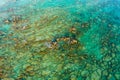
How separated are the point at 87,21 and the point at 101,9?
3.21 metres

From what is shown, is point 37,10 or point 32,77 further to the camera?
point 37,10

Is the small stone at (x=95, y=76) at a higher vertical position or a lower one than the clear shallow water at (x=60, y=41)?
lower

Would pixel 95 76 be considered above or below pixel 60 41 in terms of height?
below

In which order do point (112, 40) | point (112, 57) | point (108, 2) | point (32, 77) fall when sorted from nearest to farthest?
1. point (32, 77)
2. point (112, 57)
3. point (112, 40)
4. point (108, 2)

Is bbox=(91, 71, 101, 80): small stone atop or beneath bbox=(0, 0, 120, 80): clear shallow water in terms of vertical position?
beneath

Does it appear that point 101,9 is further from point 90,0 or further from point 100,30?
point 100,30

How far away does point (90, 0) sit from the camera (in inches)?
856

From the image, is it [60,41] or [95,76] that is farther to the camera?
[60,41]

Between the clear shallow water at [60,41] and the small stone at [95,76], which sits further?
the clear shallow water at [60,41]

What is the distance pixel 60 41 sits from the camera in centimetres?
1389

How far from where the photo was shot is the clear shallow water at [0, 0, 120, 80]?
11.3 meters

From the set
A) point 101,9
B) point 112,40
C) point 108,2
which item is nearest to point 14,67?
point 112,40

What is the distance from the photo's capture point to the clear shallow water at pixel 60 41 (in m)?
11.3

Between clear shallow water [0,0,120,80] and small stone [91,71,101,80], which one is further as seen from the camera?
clear shallow water [0,0,120,80]
